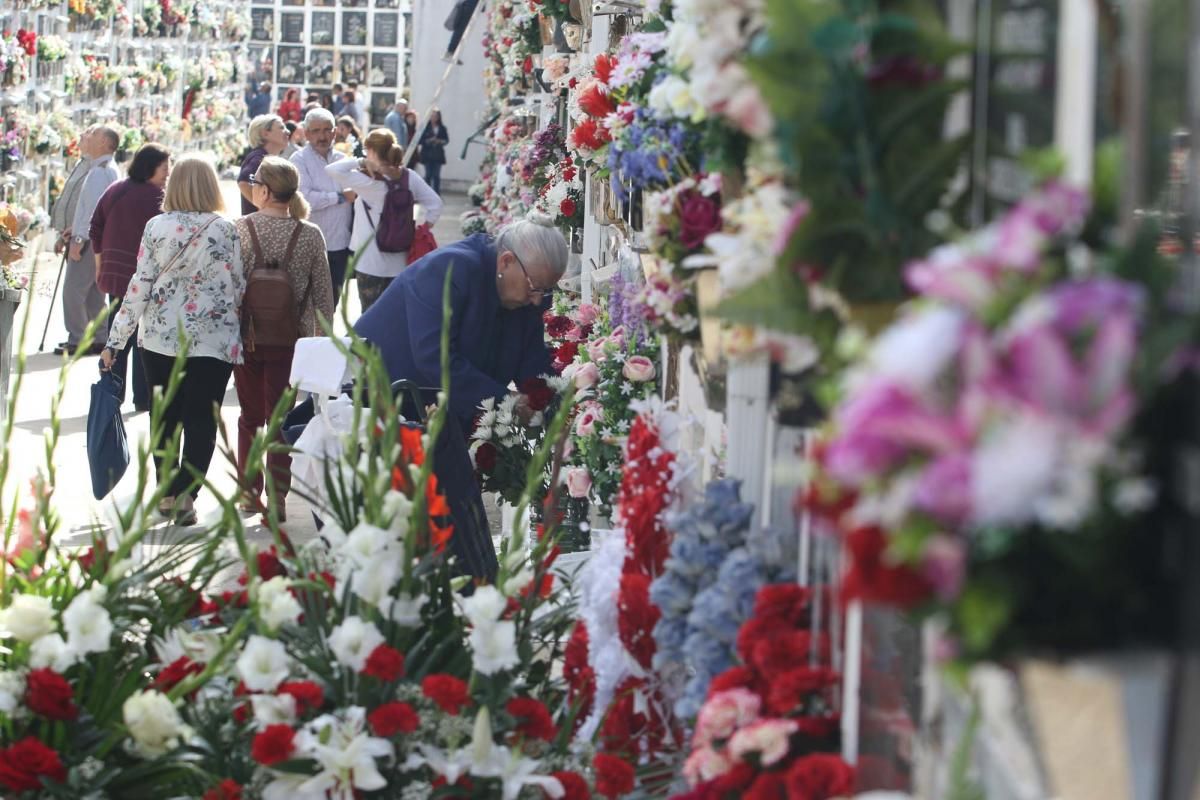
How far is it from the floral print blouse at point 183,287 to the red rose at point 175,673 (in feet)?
12.0

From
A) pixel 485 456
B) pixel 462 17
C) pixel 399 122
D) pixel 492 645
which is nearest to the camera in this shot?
pixel 492 645

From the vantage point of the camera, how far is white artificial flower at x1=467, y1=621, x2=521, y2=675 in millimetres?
2648

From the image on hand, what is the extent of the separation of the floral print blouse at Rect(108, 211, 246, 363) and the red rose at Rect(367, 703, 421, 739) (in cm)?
416

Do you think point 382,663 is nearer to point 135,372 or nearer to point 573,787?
point 573,787

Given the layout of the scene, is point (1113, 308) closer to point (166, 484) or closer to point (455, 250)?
point (166, 484)

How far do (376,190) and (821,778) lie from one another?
7992 mm

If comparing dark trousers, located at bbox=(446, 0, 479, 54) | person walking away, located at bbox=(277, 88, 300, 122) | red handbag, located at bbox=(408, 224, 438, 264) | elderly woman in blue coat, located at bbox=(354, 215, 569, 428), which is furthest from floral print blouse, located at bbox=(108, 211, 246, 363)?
person walking away, located at bbox=(277, 88, 300, 122)

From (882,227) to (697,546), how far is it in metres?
1.02

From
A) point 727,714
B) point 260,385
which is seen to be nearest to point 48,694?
point 727,714

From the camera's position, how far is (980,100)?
5.16ft

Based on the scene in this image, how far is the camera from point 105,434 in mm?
6219

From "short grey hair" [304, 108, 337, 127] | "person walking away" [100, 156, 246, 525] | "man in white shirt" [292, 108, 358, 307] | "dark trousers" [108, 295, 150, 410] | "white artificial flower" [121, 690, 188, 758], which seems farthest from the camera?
"short grey hair" [304, 108, 337, 127]

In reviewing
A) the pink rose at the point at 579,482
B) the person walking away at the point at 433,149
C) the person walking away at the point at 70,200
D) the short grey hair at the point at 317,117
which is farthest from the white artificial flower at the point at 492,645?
the person walking away at the point at 433,149

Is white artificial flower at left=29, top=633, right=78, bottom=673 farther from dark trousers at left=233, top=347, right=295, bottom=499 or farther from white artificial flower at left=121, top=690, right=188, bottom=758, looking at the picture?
dark trousers at left=233, top=347, right=295, bottom=499
